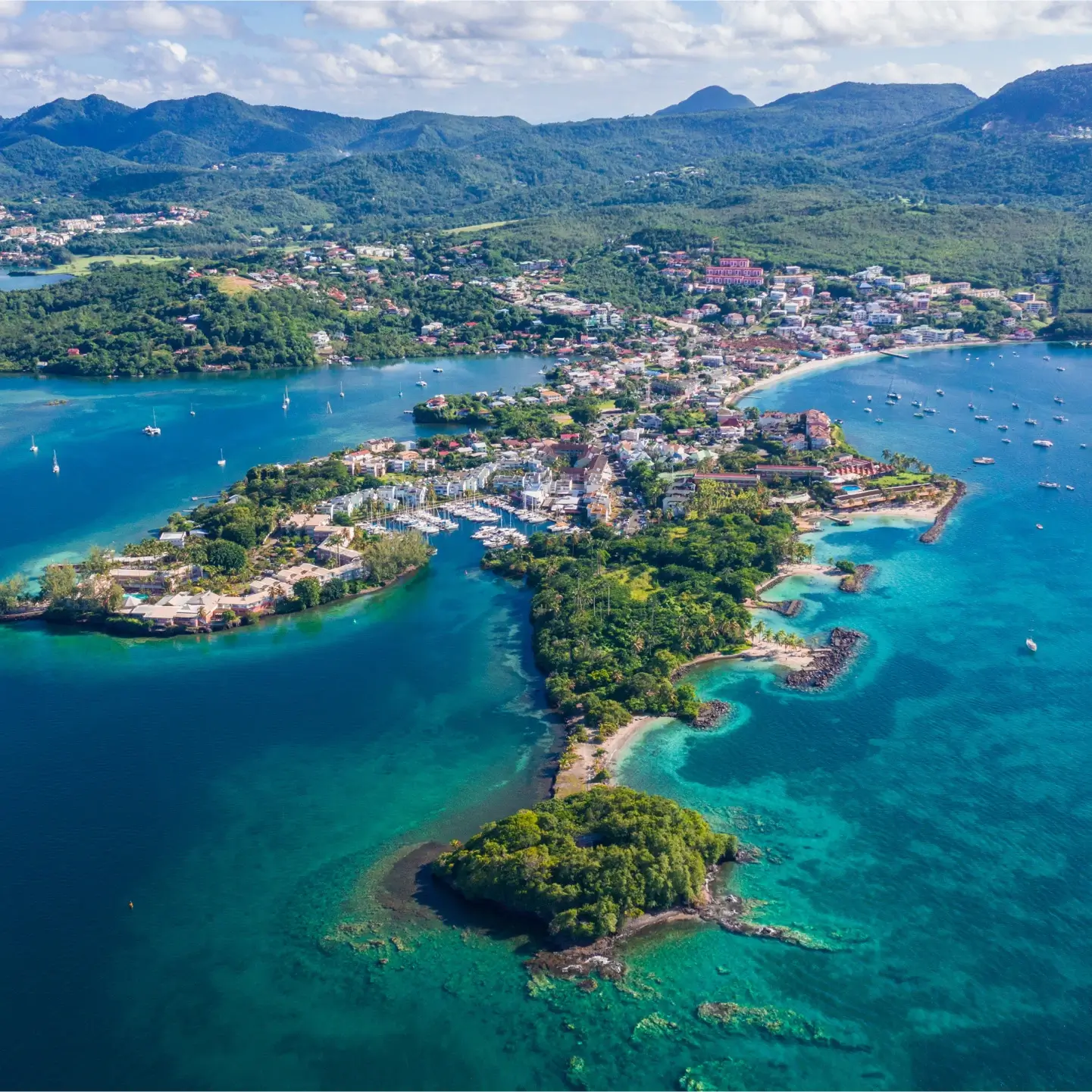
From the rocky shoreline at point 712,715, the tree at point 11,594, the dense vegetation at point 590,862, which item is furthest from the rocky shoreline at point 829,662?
the tree at point 11,594

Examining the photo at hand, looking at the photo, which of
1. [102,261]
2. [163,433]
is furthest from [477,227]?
[163,433]

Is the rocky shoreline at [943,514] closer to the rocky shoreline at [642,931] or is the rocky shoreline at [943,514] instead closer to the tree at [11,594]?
Answer: the rocky shoreline at [642,931]

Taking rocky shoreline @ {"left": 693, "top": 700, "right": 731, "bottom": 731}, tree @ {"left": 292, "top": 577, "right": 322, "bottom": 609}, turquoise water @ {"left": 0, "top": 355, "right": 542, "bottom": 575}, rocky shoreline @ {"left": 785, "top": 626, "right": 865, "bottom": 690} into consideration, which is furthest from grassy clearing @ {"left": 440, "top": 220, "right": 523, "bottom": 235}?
rocky shoreline @ {"left": 693, "top": 700, "right": 731, "bottom": 731}

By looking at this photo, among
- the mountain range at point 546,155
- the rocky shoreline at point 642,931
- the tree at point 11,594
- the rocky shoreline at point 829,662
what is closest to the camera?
the rocky shoreline at point 642,931

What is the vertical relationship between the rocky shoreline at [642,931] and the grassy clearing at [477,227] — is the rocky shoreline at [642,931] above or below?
below

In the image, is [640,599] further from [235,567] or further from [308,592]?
[235,567]

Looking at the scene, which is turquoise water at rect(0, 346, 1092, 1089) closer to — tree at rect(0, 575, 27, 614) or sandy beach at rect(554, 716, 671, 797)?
sandy beach at rect(554, 716, 671, 797)

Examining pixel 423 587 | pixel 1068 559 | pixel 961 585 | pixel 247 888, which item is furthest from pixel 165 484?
pixel 1068 559
